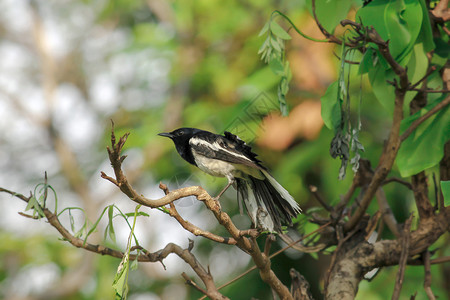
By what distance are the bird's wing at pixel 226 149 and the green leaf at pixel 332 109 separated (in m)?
0.33

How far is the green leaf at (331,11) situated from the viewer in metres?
2.12

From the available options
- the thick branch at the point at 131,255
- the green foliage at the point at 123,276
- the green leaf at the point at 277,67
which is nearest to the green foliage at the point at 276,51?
the green leaf at the point at 277,67

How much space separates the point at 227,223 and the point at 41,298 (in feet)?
15.4

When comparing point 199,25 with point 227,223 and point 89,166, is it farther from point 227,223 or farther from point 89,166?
point 227,223

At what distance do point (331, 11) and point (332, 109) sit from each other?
15.2 inches

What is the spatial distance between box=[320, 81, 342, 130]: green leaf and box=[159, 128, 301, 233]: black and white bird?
13.0 inches

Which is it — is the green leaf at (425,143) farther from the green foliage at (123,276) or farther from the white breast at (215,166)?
the green foliage at (123,276)

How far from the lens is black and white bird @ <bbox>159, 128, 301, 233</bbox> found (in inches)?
87.6

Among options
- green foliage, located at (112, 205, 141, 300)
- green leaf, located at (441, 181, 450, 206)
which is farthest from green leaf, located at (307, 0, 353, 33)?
green foliage, located at (112, 205, 141, 300)

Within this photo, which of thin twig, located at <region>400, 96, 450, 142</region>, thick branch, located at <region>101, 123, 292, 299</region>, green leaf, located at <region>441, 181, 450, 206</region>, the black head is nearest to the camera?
thick branch, located at <region>101, 123, 292, 299</region>

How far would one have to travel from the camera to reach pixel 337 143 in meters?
1.95

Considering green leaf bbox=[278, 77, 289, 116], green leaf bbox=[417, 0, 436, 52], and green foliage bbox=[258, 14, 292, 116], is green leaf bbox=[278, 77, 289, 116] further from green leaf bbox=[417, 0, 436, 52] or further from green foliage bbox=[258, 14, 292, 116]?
Result: green leaf bbox=[417, 0, 436, 52]

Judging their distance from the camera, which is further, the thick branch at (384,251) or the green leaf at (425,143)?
the thick branch at (384,251)

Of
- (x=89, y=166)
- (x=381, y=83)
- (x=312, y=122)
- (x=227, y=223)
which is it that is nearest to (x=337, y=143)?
(x=381, y=83)
